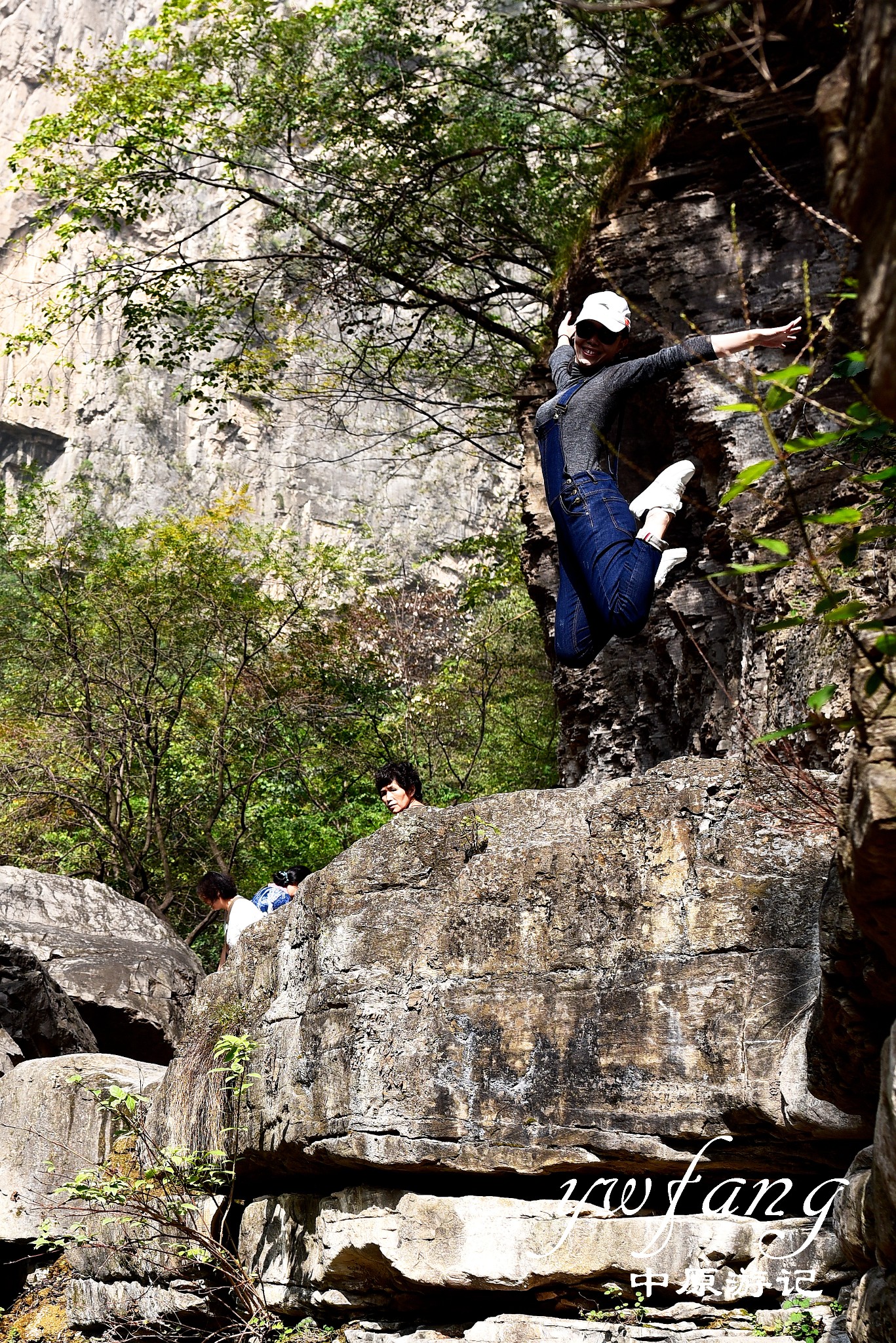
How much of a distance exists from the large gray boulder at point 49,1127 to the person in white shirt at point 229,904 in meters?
0.88

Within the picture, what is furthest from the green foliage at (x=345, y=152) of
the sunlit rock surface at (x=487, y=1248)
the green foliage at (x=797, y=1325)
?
the green foliage at (x=797, y=1325)

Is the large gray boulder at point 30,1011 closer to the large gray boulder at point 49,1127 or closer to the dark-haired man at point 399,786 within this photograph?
the large gray boulder at point 49,1127

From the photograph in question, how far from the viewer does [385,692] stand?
1612cm

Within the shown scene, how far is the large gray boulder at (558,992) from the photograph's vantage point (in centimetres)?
430

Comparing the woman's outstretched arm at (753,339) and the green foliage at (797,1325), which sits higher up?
the woman's outstretched arm at (753,339)

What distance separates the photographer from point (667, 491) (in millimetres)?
5254

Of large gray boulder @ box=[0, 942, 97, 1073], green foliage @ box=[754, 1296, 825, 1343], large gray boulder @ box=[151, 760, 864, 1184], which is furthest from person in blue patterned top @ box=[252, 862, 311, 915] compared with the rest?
green foliage @ box=[754, 1296, 825, 1343]

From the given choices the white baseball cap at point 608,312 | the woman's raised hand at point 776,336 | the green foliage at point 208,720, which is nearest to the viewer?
the woman's raised hand at point 776,336

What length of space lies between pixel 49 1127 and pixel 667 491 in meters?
4.98

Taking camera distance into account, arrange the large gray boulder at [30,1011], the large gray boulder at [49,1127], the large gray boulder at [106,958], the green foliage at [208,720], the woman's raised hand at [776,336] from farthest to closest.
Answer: the green foliage at [208,720]
the large gray boulder at [106,958]
the large gray boulder at [30,1011]
the large gray boulder at [49,1127]
the woman's raised hand at [776,336]

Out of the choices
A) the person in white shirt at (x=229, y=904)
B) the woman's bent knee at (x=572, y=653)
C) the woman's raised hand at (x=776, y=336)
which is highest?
the woman's raised hand at (x=776, y=336)

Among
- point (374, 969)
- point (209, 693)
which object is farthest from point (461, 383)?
point (374, 969)

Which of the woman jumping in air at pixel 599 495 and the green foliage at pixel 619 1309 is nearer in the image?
the green foliage at pixel 619 1309

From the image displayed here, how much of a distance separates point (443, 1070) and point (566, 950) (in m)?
0.67
